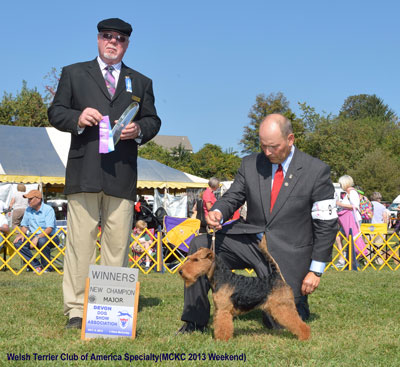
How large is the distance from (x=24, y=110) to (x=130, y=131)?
108 ft

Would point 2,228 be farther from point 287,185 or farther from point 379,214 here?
point 379,214

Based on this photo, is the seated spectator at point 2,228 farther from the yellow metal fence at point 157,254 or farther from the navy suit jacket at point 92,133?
the navy suit jacket at point 92,133

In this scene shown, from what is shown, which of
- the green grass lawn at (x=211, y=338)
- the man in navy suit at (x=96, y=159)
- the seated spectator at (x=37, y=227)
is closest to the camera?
the green grass lawn at (x=211, y=338)

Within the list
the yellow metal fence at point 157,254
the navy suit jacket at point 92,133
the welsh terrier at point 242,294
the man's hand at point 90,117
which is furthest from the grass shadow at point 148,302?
the yellow metal fence at point 157,254

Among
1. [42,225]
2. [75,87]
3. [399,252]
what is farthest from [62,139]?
[75,87]

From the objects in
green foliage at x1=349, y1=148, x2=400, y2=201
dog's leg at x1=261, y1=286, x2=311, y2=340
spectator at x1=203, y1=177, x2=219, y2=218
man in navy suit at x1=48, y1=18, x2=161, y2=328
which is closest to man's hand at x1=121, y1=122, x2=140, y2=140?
man in navy suit at x1=48, y1=18, x2=161, y2=328

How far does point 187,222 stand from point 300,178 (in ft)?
20.0

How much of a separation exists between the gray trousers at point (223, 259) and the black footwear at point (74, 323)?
0.81 m

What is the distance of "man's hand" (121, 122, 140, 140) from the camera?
383 centimetres

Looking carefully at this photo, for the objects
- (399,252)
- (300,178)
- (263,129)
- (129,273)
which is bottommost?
(399,252)

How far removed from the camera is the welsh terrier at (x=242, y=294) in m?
3.50

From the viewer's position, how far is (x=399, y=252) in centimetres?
1189

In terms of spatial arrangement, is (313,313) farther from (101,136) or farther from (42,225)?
(42,225)

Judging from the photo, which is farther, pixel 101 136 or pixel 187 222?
pixel 187 222
